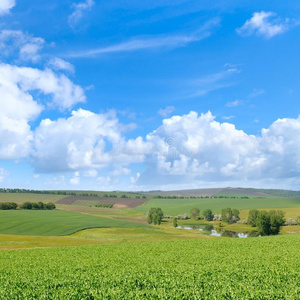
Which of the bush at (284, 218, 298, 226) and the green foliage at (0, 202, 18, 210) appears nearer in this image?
the bush at (284, 218, 298, 226)

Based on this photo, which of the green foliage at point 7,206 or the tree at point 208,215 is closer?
the green foliage at point 7,206

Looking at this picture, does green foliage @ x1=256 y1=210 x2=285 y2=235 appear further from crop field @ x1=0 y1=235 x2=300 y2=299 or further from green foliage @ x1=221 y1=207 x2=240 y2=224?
crop field @ x1=0 y1=235 x2=300 y2=299

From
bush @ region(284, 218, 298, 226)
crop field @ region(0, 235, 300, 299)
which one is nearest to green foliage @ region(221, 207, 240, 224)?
bush @ region(284, 218, 298, 226)

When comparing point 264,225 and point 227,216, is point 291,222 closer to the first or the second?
point 227,216

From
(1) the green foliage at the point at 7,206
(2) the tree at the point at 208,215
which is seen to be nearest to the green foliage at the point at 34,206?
(1) the green foliage at the point at 7,206

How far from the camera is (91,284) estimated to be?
20.3m

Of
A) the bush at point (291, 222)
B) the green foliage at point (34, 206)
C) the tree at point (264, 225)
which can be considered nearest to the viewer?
the tree at point (264, 225)

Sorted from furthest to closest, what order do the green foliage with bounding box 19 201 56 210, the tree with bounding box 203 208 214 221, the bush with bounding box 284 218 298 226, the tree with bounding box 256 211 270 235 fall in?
the tree with bounding box 203 208 214 221 < the green foliage with bounding box 19 201 56 210 < the bush with bounding box 284 218 298 226 < the tree with bounding box 256 211 270 235

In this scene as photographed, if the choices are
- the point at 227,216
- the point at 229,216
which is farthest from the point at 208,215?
the point at 229,216

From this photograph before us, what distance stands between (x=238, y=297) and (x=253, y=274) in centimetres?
704

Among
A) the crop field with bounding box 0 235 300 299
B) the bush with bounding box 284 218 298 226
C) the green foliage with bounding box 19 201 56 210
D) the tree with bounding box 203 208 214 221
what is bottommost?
the tree with bounding box 203 208 214 221

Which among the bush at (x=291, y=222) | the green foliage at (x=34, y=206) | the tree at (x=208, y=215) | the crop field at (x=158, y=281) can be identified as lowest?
the tree at (x=208, y=215)

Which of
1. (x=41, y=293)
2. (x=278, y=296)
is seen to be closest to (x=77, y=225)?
(x=41, y=293)

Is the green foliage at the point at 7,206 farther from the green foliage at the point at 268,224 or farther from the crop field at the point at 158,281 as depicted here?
the crop field at the point at 158,281
